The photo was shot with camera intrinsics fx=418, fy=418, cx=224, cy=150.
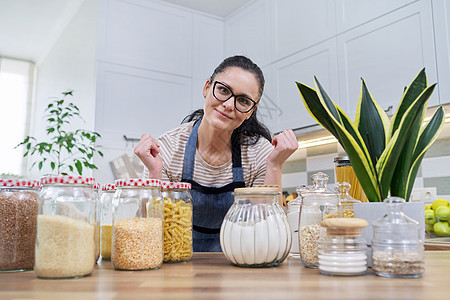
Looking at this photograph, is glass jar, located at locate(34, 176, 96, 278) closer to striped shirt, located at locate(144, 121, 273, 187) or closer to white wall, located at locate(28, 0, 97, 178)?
striped shirt, located at locate(144, 121, 273, 187)

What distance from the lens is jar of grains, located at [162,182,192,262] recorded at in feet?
2.74

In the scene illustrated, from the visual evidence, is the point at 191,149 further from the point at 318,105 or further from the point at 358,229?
the point at 358,229

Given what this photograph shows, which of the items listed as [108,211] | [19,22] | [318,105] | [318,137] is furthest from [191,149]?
[19,22]

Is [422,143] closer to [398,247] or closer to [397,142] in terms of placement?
[397,142]

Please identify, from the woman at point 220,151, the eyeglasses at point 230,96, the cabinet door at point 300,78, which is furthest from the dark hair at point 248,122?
the cabinet door at point 300,78

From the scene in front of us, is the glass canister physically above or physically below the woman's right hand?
below

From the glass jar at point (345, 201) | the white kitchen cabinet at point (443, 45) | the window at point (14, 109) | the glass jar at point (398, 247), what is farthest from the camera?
the window at point (14, 109)

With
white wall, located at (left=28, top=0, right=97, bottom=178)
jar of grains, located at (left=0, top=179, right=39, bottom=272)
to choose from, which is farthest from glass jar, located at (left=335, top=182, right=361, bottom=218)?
white wall, located at (left=28, top=0, right=97, bottom=178)

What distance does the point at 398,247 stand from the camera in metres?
0.65

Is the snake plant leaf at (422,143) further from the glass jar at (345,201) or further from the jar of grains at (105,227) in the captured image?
the jar of grains at (105,227)

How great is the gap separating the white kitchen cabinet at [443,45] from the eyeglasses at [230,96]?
1.19 metres

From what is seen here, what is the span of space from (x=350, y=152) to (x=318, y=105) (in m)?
0.11

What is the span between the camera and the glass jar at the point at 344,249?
2.16 feet

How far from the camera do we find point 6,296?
1.75 ft
